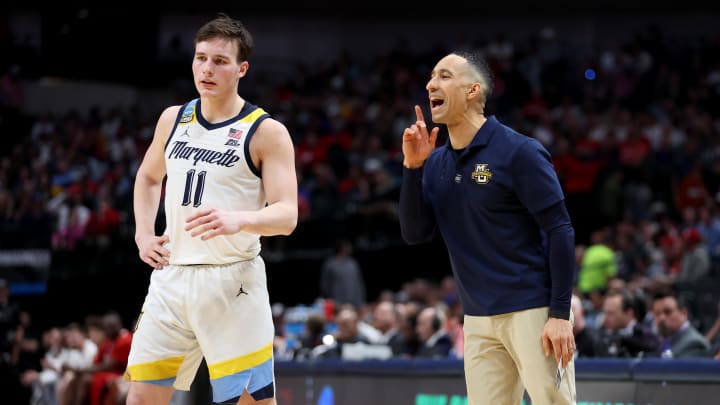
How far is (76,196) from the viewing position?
18000 mm

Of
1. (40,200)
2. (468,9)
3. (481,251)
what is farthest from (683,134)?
(481,251)

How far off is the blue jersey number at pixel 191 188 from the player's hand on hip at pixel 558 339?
5.58 feet

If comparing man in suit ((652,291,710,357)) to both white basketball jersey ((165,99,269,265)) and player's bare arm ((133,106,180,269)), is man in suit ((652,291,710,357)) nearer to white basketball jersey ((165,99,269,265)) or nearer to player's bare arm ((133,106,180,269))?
white basketball jersey ((165,99,269,265))

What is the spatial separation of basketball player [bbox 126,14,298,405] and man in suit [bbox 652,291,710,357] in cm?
403

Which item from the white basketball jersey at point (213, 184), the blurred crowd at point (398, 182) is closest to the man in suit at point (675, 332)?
the blurred crowd at point (398, 182)

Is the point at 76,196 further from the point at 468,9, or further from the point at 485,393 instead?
the point at 485,393

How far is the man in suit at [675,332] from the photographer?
8.51 metres

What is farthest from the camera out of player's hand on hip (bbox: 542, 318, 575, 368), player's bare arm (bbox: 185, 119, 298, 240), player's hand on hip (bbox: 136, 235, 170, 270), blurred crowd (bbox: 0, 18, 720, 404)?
blurred crowd (bbox: 0, 18, 720, 404)

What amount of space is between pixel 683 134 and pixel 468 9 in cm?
918

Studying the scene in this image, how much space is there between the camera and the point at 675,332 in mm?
9070

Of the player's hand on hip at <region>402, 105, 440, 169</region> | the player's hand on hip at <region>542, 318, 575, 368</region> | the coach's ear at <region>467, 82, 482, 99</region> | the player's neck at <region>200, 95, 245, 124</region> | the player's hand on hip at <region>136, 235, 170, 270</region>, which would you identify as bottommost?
the player's hand on hip at <region>542, 318, 575, 368</region>

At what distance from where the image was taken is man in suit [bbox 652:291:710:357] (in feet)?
27.9

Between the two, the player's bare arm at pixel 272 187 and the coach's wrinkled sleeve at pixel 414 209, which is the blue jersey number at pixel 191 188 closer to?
the player's bare arm at pixel 272 187

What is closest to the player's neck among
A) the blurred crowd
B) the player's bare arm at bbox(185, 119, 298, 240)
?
the player's bare arm at bbox(185, 119, 298, 240)
